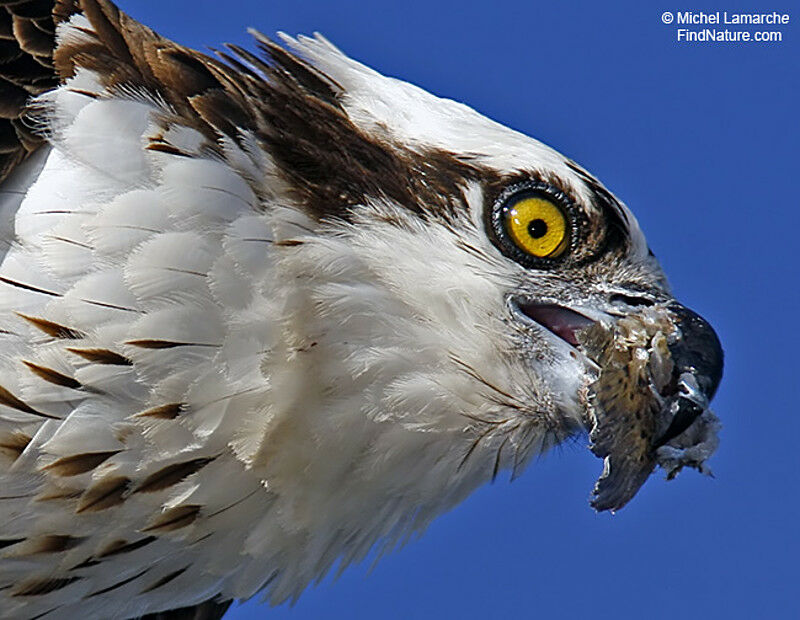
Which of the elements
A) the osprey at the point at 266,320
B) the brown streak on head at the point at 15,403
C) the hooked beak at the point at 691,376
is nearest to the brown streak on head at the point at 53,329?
the osprey at the point at 266,320

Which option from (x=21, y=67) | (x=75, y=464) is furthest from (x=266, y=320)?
(x=21, y=67)

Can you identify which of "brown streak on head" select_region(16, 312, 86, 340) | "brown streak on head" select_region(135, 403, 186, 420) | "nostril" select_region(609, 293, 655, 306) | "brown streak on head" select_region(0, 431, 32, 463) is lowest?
"brown streak on head" select_region(0, 431, 32, 463)

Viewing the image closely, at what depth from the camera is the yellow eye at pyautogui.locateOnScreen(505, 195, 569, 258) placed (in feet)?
13.7

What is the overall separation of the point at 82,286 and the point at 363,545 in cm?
123

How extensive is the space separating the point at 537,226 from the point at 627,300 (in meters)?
0.34

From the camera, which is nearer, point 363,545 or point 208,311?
point 208,311

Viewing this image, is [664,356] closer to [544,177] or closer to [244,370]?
[544,177]

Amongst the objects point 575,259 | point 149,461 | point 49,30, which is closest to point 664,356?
point 575,259

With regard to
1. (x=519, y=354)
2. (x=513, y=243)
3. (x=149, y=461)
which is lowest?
(x=149, y=461)

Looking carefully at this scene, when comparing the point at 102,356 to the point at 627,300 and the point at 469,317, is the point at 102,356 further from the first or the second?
the point at 627,300

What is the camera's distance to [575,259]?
4.21 m

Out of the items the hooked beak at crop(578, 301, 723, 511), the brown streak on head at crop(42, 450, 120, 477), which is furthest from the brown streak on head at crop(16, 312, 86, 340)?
the hooked beak at crop(578, 301, 723, 511)

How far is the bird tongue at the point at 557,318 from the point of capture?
162 inches

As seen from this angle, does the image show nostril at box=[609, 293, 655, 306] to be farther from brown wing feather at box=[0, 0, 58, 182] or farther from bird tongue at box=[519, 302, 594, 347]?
brown wing feather at box=[0, 0, 58, 182]
